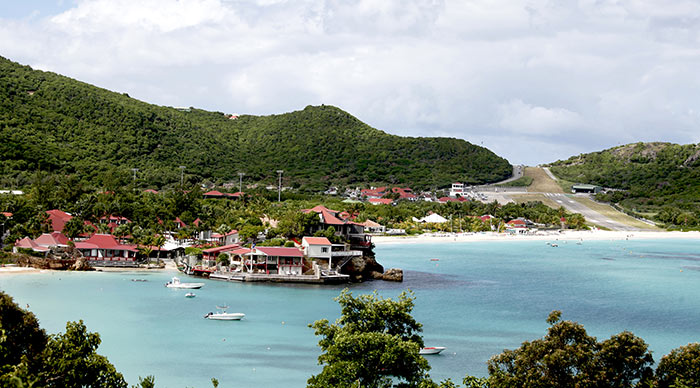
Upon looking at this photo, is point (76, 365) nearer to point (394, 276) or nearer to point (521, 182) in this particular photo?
point (394, 276)

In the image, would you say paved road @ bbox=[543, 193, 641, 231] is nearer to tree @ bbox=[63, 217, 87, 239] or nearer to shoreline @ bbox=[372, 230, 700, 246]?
shoreline @ bbox=[372, 230, 700, 246]

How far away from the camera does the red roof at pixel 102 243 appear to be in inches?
2320

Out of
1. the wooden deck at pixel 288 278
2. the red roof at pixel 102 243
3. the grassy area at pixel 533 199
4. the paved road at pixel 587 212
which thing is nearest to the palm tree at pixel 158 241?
the red roof at pixel 102 243

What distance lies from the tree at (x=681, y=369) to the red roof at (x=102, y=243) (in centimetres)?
5147

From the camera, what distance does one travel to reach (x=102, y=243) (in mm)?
59656

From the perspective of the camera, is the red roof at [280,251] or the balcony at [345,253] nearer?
the red roof at [280,251]

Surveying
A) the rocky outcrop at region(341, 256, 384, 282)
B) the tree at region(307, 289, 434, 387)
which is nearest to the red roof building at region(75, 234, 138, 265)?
the rocky outcrop at region(341, 256, 384, 282)

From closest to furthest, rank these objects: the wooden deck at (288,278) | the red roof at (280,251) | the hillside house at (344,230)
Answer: the wooden deck at (288,278) < the red roof at (280,251) < the hillside house at (344,230)

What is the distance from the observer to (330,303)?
4416 centimetres

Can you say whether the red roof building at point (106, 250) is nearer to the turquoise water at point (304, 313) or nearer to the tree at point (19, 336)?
the turquoise water at point (304, 313)

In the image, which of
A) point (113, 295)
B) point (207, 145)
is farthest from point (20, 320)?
point (207, 145)

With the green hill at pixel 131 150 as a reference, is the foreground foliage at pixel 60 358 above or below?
below

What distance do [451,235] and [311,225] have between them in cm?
5474

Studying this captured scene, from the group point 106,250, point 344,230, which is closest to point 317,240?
point 344,230
